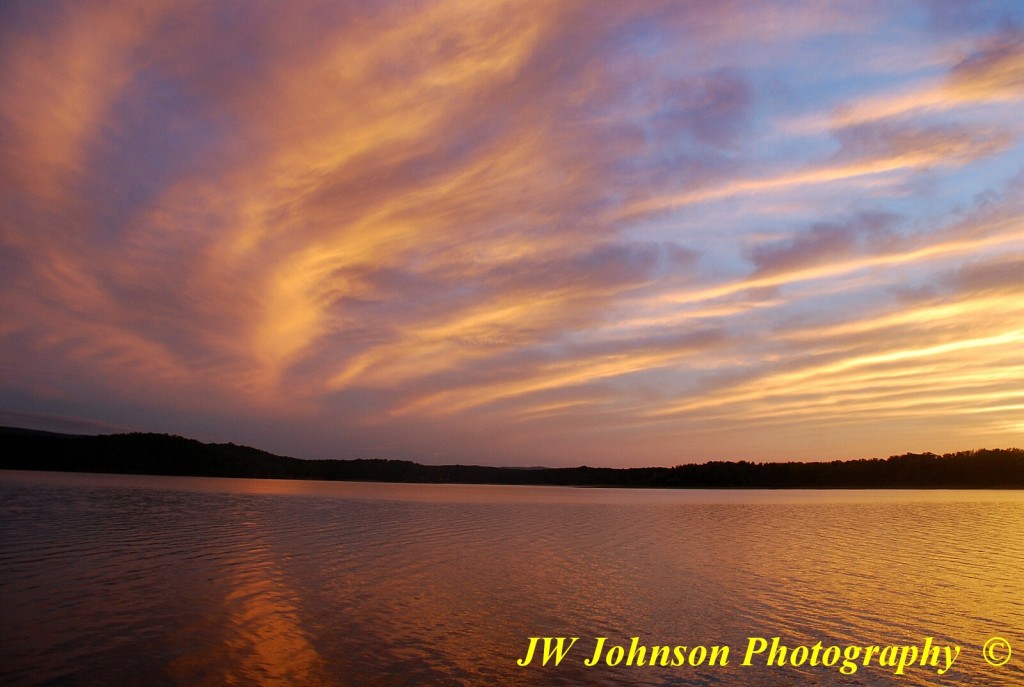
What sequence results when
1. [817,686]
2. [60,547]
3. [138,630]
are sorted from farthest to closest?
1. [60,547]
2. [138,630]
3. [817,686]

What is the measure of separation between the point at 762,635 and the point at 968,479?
21184 centimetres

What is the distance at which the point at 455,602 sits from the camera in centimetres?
2283

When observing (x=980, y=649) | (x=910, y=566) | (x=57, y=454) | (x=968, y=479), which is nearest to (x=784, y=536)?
(x=910, y=566)

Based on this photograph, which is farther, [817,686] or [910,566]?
[910,566]

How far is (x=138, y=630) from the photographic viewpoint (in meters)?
17.8

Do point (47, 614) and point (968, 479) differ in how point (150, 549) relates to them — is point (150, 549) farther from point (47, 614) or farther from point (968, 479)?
point (968, 479)

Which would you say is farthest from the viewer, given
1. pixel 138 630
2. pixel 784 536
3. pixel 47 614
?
pixel 784 536

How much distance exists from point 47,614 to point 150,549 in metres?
15.3

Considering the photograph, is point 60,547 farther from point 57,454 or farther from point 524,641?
point 57,454

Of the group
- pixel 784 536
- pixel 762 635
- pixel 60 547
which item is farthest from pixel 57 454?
pixel 762 635

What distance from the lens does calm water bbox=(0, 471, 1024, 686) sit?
15508mm

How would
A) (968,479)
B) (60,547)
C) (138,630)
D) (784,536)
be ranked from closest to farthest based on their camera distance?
1. (138,630)
2. (60,547)
3. (784,536)
4. (968,479)

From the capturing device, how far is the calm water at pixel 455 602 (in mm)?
15508

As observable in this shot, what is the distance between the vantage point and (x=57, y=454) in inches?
7594
